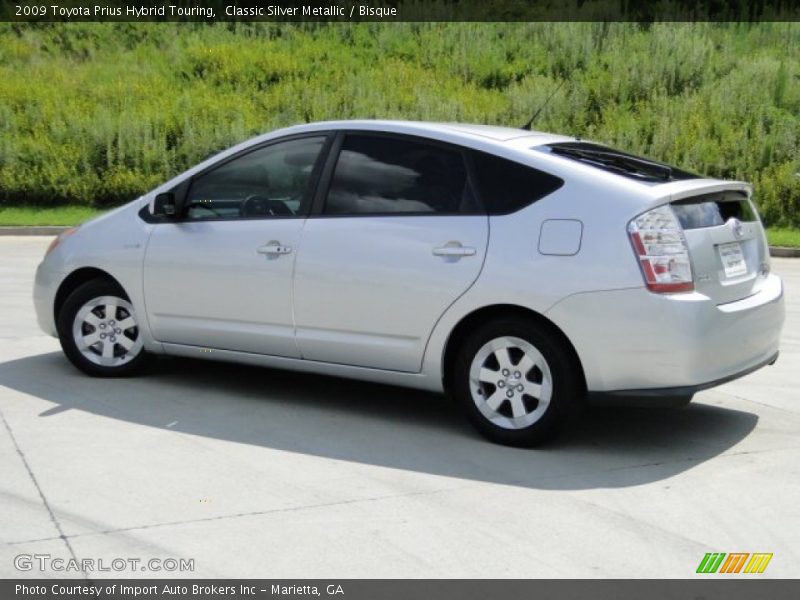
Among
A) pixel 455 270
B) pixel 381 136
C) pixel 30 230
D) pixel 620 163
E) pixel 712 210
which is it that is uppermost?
pixel 381 136

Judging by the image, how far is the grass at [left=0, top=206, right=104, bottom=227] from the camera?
22.4 m

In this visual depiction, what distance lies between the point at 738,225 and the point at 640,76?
22.5 m

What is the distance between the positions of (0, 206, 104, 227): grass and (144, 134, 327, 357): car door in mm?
15001

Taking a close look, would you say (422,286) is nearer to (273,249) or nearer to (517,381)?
(517,381)

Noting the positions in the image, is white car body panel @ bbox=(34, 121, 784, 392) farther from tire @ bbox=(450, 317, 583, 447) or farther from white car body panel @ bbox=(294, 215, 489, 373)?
tire @ bbox=(450, 317, 583, 447)

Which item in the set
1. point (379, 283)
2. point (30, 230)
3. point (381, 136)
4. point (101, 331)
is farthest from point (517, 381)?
point (30, 230)

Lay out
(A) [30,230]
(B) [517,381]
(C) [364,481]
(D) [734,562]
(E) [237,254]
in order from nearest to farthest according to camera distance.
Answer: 1. (D) [734,562]
2. (C) [364,481]
3. (B) [517,381]
4. (E) [237,254]
5. (A) [30,230]

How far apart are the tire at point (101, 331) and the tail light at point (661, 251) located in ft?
11.2

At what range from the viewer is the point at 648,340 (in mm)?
6164

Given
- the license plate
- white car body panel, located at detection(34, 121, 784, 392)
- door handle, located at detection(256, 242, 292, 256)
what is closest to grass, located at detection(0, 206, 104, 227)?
white car body panel, located at detection(34, 121, 784, 392)

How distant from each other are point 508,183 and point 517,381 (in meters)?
1.06

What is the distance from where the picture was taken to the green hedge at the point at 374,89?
24625 mm

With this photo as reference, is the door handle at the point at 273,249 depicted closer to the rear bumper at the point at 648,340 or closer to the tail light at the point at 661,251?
the rear bumper at the point at 648,340
